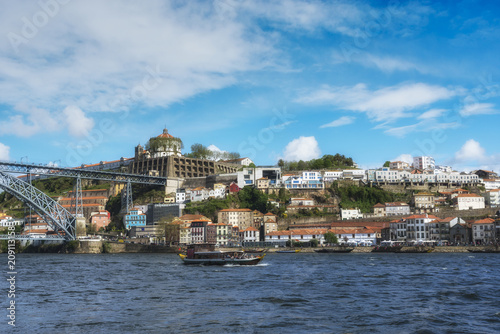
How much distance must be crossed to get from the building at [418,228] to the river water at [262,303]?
111ft

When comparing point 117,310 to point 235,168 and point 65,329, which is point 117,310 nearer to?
point 65,329

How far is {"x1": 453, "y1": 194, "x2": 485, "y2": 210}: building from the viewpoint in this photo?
73250 mm

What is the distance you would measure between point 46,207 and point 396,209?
4831cm

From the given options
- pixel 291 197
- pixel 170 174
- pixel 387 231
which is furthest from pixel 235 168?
pixel 387 231

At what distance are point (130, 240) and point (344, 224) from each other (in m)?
30.5

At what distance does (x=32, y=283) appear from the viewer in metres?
25.7

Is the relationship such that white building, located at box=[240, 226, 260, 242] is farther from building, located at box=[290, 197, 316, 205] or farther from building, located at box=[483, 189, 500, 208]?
building, located at box=[483, 189, 500, 208]

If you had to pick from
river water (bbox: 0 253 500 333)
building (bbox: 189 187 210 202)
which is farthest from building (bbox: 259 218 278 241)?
river water (bbox: 0 253 500 333)

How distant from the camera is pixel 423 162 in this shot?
10831 centimetres

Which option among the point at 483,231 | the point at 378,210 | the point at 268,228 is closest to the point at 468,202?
the point at 378,210

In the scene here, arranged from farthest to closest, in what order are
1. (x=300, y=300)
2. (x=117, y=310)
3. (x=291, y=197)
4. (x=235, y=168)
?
1. (x=235, y=168)
2. (x=291, y=197)
3. (x=300, y=300)
4. (x=117, y=310)

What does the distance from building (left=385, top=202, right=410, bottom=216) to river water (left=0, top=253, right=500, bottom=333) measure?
45923mm

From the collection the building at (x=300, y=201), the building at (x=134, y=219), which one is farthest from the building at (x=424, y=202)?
the building at (x=134, y=219)

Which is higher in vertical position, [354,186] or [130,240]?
[354,186]
